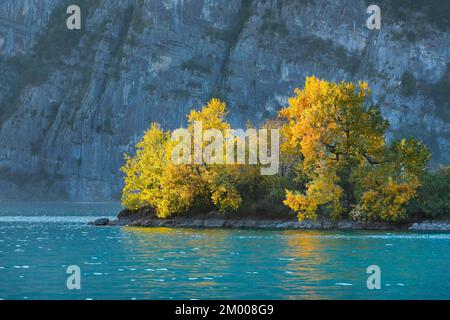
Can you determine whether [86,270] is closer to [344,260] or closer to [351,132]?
[344,260]

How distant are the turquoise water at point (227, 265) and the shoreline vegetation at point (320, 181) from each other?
914cm

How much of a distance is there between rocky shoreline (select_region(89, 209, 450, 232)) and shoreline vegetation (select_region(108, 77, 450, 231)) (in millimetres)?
123

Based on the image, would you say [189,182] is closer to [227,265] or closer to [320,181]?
[320,181]

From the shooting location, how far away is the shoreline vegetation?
9381cm

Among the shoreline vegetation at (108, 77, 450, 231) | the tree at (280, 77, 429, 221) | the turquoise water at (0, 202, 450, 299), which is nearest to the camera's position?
the turquoise water at (0, 202, 450, 299)

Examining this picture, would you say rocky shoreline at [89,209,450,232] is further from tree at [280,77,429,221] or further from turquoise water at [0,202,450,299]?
turquoise water at [0,202,450,299]

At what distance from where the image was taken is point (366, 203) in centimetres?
9350

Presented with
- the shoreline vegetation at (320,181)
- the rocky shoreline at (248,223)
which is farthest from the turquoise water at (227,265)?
the shoreline vegetation at (320,181)

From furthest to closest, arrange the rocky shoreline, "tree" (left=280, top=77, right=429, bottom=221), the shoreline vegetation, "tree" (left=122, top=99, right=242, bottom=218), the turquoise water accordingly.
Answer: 1. "tree" (left=122, top=99, right=242, bottom=218)
2. the shoreline vegetation
3. "tree" (left=280, top=77, right=429, bottom=221)
4. the rocky shoreline
5. the turquoise water

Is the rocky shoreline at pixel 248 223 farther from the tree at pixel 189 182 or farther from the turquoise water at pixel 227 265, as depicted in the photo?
the turquoise water at pixel 227 265

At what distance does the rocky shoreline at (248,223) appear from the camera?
93000 millimetres

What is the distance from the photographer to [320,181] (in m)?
94.6

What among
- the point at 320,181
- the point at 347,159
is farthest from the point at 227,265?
the point at 347,159

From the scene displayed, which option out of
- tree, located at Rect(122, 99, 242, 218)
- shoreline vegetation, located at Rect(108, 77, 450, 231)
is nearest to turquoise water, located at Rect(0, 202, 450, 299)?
shoreline vegetation, located at Rect(108, 77, 450, 231)
